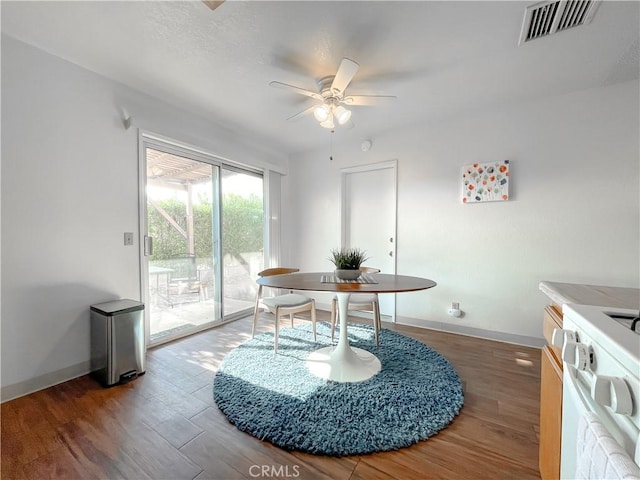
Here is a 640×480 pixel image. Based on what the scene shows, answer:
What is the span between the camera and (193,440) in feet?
4.70

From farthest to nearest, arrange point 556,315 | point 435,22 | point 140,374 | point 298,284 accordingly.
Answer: point 140,374 → point 298,284 → point 435,22 → point 556,315

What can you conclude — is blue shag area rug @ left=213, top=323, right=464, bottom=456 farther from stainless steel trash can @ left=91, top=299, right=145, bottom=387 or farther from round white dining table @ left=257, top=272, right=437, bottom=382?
stainless steel trash can @ left=91, top=299, right=145, bottom=387

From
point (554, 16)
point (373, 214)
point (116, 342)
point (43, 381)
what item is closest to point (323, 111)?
point (554, 16)

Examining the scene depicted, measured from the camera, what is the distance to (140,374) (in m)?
2.10

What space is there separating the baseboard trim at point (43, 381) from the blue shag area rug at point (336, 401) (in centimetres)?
111

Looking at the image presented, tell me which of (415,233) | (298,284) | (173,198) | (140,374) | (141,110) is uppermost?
(141,110)

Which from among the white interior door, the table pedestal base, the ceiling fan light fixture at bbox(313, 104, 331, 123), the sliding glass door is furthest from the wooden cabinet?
the sliding glass door

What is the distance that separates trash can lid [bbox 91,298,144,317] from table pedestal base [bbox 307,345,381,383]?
149 centimetres

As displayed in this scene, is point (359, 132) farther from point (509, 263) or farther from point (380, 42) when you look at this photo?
point (509, 263)

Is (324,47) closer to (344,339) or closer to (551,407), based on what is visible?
(344,339)

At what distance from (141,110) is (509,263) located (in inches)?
157

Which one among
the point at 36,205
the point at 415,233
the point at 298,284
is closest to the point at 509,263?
the point at 415,233

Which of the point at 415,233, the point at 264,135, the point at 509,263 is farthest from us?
the point at 264,135

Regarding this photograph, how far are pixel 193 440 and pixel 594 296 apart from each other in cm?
205
